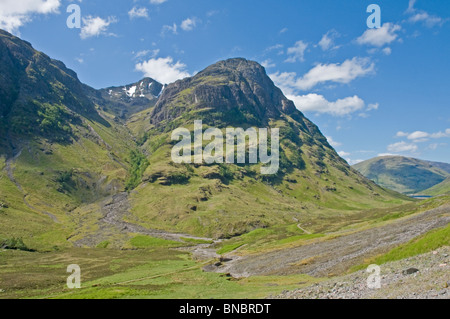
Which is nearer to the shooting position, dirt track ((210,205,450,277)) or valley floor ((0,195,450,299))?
valley floor ((0,195,450,299))

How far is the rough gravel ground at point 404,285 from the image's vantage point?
2438 centimetres

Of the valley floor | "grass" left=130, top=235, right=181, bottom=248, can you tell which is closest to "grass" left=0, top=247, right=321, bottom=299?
the valley floor

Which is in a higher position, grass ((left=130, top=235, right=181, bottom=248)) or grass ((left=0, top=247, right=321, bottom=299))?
grass ((left=0, top=247, right=321, bottom=299))

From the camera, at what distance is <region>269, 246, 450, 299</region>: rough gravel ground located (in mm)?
24375

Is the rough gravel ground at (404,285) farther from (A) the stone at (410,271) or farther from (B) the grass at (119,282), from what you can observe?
(B) the grass at (119,282)

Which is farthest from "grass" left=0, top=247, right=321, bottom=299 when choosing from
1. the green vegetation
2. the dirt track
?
the green vegetation

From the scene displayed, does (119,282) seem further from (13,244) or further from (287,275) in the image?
(13,244)

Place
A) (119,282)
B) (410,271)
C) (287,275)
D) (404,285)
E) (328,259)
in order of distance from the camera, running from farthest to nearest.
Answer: (119,282) < (328,259) < (287,275) < (410,271) < (404,285)

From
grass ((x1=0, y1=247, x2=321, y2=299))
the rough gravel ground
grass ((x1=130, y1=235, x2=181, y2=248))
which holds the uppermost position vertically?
the rough gravel ground

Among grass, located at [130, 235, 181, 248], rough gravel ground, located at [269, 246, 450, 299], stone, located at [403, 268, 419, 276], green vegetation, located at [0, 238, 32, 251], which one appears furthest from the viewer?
grass, located at [130, 235, 181, 248]

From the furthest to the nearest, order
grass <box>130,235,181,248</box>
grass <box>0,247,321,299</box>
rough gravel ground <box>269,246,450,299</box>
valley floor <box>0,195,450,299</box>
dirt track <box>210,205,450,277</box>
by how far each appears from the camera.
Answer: grass <box>130,235,181,248</box>
dirt track <box>210,205,450,277</box>
grass <box>0,247,321,299</box>
valley floor <box>0,195,450,299</box>
rough gravel ground <box>269,246,450,299</box>

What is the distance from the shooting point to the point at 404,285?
91.8 feet

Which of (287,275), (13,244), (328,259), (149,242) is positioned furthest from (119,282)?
(149,242)

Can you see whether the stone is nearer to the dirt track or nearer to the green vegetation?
the dirt track
